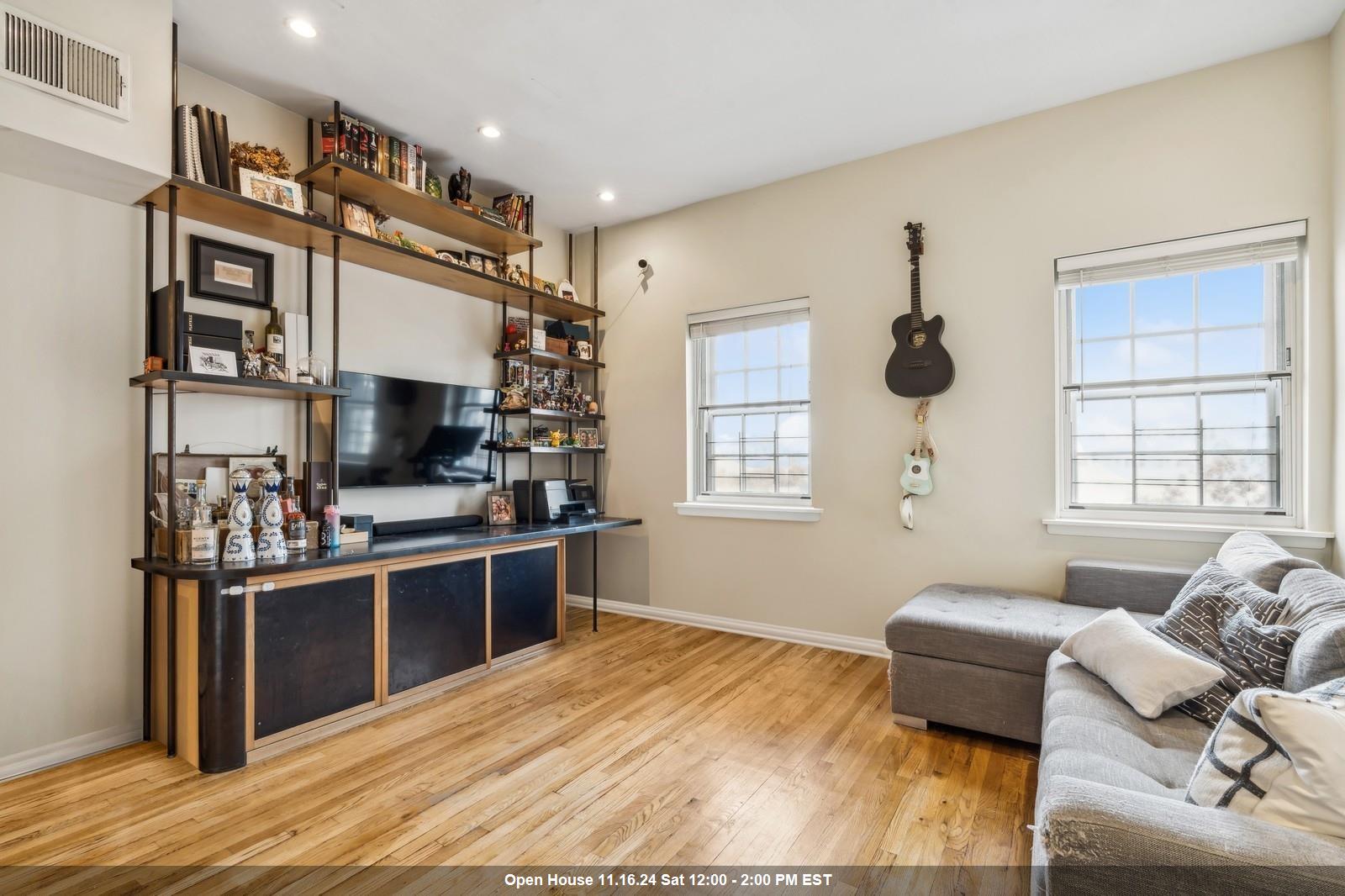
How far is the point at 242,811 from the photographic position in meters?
2.00

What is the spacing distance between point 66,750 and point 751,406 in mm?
3640

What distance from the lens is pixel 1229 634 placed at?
1754 millimetres

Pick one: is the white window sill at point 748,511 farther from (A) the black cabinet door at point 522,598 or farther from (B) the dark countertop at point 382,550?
(A) the black cabinet door at point 522,598

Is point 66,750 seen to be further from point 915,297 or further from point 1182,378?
point 1182,378

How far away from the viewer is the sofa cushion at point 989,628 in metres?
2.38

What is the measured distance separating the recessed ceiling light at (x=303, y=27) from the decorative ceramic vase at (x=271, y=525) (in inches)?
72.4

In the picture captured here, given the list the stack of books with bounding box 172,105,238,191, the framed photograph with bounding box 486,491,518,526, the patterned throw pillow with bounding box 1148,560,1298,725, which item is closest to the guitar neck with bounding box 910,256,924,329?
the patterned throw pillow with bounding box 1148,560,1298,725

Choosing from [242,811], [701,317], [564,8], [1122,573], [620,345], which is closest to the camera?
[242,811]

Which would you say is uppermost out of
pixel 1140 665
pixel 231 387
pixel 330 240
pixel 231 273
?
pixel 330 240

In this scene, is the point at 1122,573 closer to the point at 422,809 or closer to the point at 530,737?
the point at 530,737

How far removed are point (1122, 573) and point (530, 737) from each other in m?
2.63

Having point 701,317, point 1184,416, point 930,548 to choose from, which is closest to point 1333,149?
point 1184,416

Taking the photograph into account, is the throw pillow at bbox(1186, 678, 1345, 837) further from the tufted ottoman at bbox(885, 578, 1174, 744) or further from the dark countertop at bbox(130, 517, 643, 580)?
the dark countertop at bbox(130, 517, 643, 580)

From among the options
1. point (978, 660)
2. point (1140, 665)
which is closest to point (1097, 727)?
point (1140, 665)
